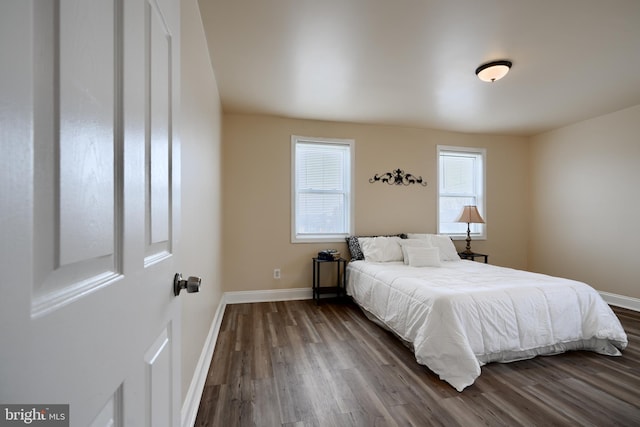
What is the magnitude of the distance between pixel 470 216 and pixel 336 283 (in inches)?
87.8

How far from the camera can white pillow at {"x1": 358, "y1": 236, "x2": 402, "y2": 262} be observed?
372cm

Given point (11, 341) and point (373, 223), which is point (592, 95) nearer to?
point (373, 223)

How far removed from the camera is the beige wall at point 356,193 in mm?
3822

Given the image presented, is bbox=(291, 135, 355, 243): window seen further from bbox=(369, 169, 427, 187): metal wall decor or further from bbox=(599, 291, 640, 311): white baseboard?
bbox=(599, 291, 640, 311): white baseboard

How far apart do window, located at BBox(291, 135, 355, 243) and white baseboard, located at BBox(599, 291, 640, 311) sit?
353 cm

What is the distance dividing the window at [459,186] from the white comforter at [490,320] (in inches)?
74.8

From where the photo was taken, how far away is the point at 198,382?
5.87 feet

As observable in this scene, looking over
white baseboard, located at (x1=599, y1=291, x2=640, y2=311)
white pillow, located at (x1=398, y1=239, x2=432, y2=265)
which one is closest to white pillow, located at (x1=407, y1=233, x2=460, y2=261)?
white pillow, located at (x1=398, y1=239, x2=432, y2=265)

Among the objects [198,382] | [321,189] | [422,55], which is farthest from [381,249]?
[198,382]

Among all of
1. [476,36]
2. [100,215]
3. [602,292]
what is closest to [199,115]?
[100,215]

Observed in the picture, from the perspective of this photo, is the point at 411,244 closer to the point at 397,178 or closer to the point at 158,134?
the point at 397,178

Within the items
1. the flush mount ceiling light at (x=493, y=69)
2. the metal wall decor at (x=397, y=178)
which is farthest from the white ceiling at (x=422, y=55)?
the metal wall decor at (x=397, y=178)

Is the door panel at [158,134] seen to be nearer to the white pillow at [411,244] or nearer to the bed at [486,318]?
the bed at [486,318]

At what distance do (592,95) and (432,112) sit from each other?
1696mm
